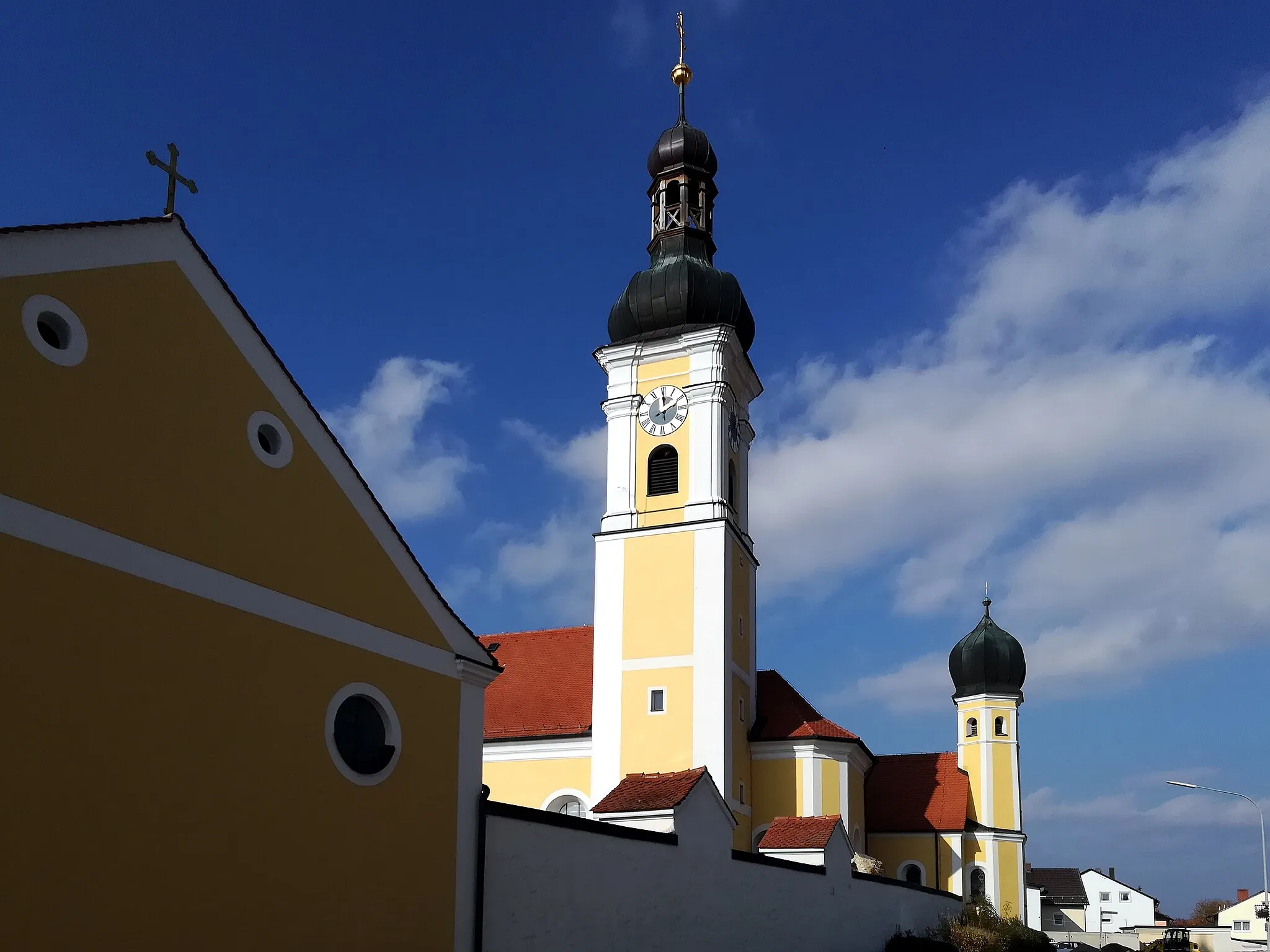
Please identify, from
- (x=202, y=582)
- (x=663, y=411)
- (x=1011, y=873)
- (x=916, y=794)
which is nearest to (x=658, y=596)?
(x=663, y=411)

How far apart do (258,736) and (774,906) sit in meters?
10.2

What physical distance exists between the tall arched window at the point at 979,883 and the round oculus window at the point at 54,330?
34.0 m

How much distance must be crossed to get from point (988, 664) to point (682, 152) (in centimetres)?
2177

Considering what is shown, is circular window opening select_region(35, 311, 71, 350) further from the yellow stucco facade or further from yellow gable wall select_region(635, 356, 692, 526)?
yellow gable wall select_region(635, 356, 692, 526)

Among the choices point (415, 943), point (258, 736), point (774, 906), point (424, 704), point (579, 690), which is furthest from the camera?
point (579, 690)

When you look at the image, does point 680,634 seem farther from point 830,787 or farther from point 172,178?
point 172,178

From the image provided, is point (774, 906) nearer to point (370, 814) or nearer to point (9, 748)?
point (370, 814)

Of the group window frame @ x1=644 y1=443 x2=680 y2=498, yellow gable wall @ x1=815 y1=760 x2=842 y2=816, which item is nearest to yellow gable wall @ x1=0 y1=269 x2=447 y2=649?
window frame @ x1=644 y1=443 x2=680 y2=498

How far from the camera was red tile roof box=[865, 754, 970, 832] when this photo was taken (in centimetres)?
3547

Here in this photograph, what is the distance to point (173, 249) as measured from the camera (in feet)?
32.9

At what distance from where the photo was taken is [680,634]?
28891 millimetres

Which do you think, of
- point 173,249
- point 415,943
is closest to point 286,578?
point 173,249

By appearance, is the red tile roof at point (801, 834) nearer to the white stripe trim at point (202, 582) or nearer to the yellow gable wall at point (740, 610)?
the yellow gable wall at point (740, 610)

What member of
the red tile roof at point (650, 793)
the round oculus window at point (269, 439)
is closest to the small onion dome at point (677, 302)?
the red tile roof at point (650, 793)
